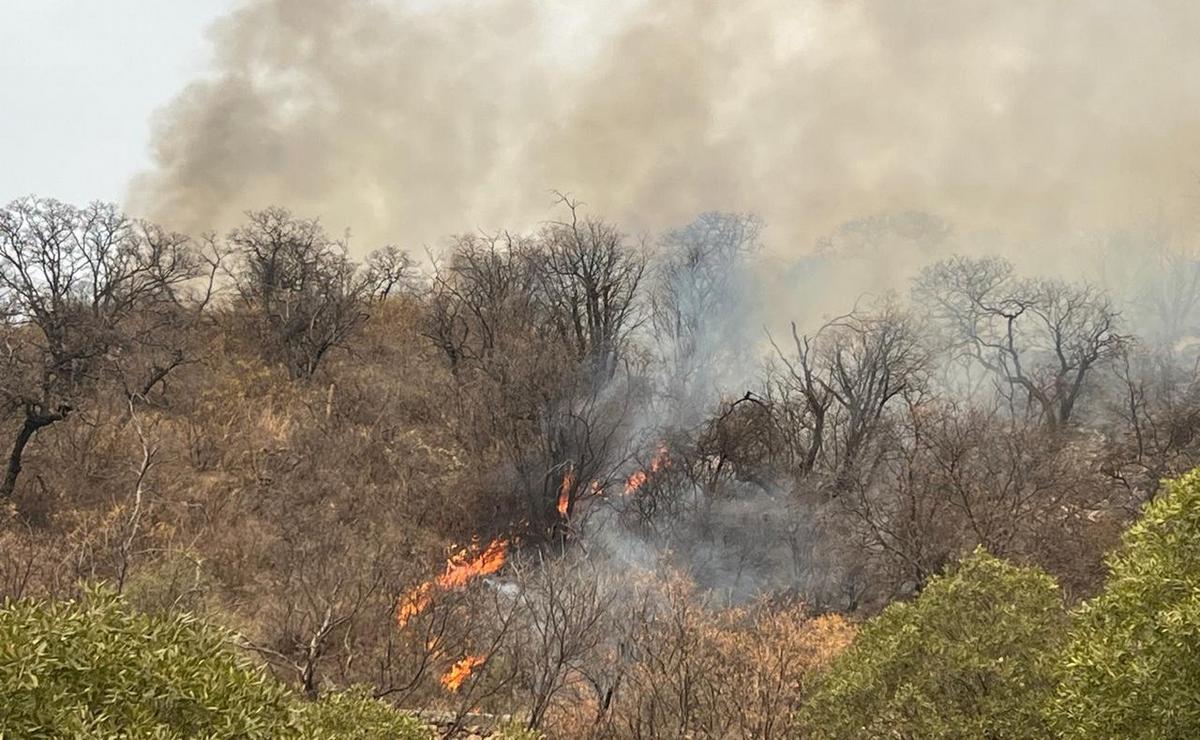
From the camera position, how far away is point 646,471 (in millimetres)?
31734

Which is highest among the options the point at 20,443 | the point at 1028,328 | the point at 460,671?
the point at 1028,328

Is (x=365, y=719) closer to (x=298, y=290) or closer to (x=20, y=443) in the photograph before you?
(x=20, y=443)

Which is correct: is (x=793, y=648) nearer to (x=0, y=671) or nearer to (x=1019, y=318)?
(x=0, y=671)

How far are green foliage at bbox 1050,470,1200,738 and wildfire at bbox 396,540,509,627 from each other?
17.0m

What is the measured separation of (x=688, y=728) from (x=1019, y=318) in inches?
1551

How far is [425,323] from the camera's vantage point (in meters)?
44.4

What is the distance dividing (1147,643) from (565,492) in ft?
82.7

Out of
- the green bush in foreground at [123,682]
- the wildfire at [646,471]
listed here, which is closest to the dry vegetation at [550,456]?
the wildfire at [646,471]

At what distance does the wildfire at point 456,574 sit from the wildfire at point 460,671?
187cm

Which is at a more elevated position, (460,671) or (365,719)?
(365,719)

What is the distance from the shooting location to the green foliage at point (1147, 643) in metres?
6.54

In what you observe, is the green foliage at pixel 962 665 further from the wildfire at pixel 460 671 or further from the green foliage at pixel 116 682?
the wildfire at pixel 460 671

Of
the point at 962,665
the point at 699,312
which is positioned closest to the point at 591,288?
the point at 699,312

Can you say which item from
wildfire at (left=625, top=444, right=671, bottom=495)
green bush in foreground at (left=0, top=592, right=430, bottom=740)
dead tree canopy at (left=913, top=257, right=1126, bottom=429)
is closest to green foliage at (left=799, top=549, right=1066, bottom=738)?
green bush in foreground at (left=0, top=592, right=430, bottom=740)
